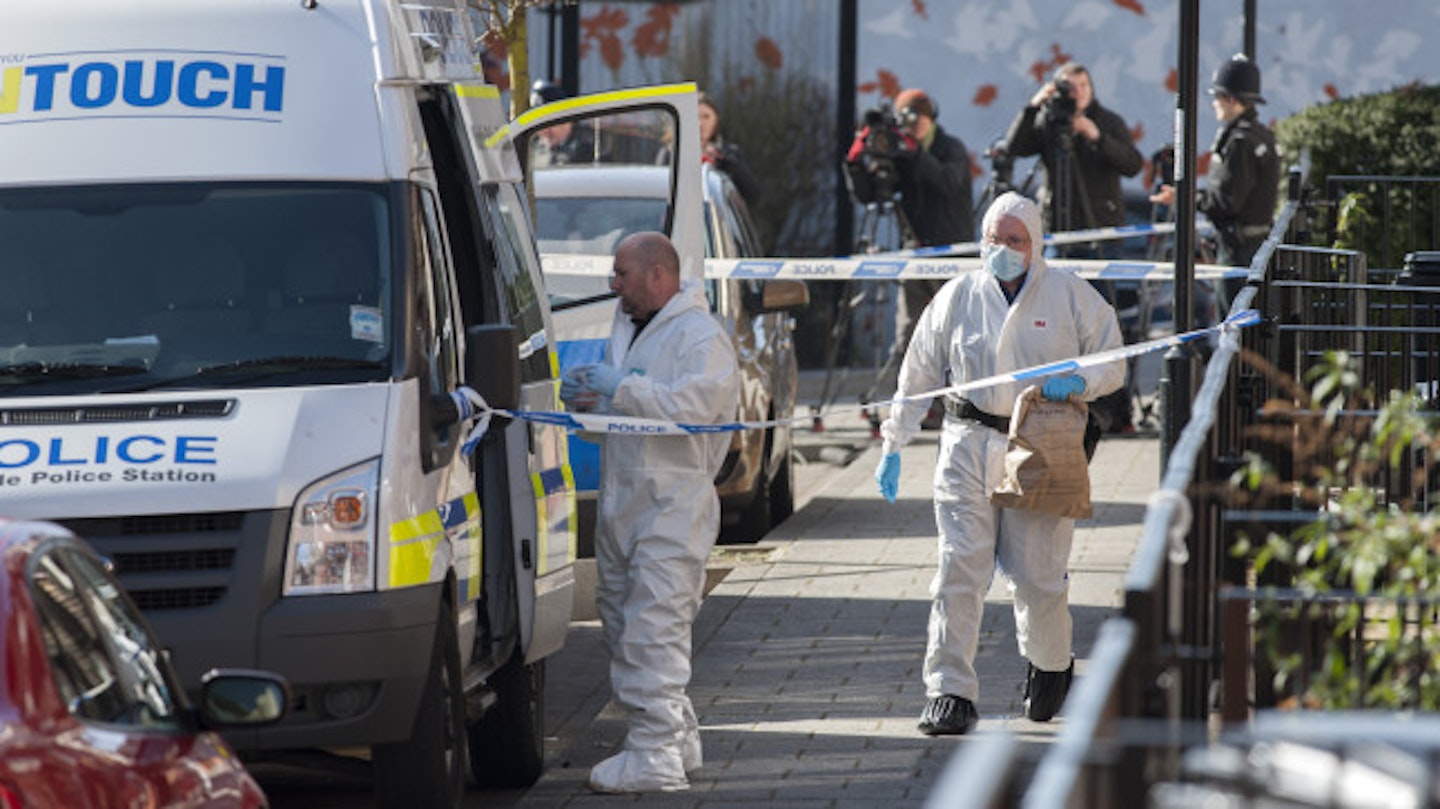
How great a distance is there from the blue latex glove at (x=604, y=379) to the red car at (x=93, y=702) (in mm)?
3131

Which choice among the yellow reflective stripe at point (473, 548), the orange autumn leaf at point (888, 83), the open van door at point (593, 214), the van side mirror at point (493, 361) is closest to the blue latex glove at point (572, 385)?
the yellow reflective stripe at point (473, 548)

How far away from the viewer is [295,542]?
7.13m

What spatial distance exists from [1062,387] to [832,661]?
1.88 metres

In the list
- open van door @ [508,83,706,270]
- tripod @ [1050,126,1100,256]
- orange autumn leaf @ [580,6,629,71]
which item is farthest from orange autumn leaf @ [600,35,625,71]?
open van door @ [508,83,706,270]

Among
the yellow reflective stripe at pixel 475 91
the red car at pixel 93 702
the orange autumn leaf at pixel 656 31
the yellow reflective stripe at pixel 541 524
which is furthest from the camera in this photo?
the orange autumn leaf at pixel 656 31

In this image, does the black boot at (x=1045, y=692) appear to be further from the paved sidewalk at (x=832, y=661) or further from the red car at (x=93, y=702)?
the red car at (x=93, y=702)

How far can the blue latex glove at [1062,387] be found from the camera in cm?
905

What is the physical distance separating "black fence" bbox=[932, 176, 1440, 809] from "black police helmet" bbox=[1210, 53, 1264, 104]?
3709 millimetres

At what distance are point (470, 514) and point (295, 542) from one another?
1050 mm

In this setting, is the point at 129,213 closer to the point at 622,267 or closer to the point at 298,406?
the point at 298,406

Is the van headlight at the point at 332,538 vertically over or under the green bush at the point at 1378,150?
under

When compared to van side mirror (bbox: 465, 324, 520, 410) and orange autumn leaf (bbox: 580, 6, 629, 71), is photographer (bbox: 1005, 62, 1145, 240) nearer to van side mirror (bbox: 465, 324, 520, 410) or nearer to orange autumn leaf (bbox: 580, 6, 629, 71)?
orange autumn leaf (bbox: 580, 6, 629, 71)

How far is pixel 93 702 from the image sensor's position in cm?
490

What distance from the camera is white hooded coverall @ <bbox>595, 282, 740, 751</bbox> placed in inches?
329
